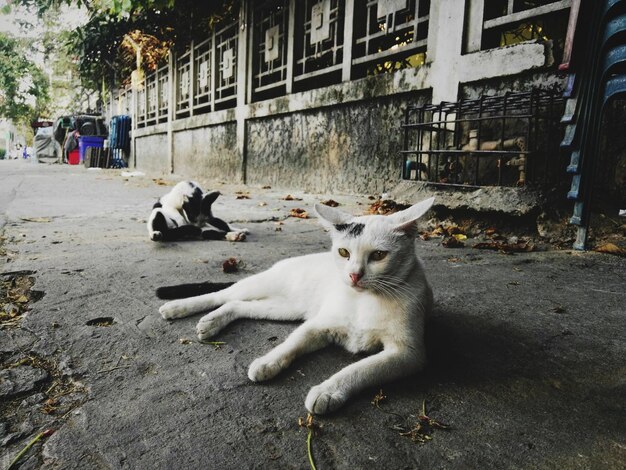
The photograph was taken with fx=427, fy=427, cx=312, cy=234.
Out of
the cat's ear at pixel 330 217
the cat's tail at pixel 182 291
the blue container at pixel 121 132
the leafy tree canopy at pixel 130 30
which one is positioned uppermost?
the leafy tree canopy at pixel 130 30

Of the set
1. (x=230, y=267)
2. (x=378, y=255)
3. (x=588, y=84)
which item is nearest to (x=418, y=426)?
(x=378, y=255)

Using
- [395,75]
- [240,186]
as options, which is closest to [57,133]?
[240,186]

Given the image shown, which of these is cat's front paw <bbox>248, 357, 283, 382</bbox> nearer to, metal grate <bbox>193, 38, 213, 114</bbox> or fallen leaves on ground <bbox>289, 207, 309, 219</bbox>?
fallen leaves on ground <bbox>289, 207, 309, 219</bbox>

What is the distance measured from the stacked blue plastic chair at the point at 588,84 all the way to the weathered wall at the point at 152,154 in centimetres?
1300

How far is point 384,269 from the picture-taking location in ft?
5.54

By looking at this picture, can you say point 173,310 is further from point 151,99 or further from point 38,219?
point 151,99

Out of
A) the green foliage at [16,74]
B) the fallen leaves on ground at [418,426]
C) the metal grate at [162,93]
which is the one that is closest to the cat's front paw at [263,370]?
the fallen leaves on ground at [418,426]

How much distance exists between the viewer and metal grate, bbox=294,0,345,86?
696 cm

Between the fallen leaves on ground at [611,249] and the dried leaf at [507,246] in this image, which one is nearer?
the fallen leaves on ground at [611,249]

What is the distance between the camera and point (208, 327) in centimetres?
183

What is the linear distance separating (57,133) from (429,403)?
2722cm

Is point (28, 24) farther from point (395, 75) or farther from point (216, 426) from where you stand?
point (216, 426)

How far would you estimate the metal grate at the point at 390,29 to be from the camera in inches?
220

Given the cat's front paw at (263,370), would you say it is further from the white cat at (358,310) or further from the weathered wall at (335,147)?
the weathered wall at (335,147)
